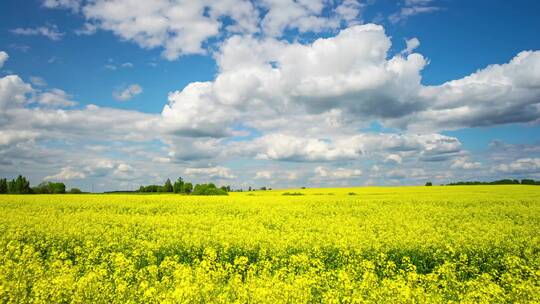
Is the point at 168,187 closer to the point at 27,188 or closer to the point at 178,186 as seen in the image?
the point at 178,186

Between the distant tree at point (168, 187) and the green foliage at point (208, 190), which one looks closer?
the green foliage at point (208, 190)

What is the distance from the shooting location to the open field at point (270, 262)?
6.94m

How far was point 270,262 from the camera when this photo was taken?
955 cm

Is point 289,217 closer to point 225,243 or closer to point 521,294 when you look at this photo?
point 225,243

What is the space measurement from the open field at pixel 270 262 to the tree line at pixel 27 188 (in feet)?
188

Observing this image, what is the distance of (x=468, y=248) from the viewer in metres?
11.4

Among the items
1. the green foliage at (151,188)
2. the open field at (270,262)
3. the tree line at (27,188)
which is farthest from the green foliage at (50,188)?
the open field at (270,262)

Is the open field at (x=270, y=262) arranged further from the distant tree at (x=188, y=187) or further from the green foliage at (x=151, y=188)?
the green foliage at (x=151, y=188)

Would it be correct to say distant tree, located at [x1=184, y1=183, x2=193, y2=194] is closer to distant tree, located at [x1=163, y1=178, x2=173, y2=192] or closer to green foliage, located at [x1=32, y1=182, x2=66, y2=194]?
distant tree, located at [x1=163, y1=178, x2=173, y2=192]

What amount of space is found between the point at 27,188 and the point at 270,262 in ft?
253

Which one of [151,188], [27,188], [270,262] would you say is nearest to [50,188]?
[27,188]

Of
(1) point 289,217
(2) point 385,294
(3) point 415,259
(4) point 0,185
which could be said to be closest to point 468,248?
(3) point 415,259

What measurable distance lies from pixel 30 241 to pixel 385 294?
1307 cm

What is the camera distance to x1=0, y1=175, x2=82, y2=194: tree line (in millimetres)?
66738
